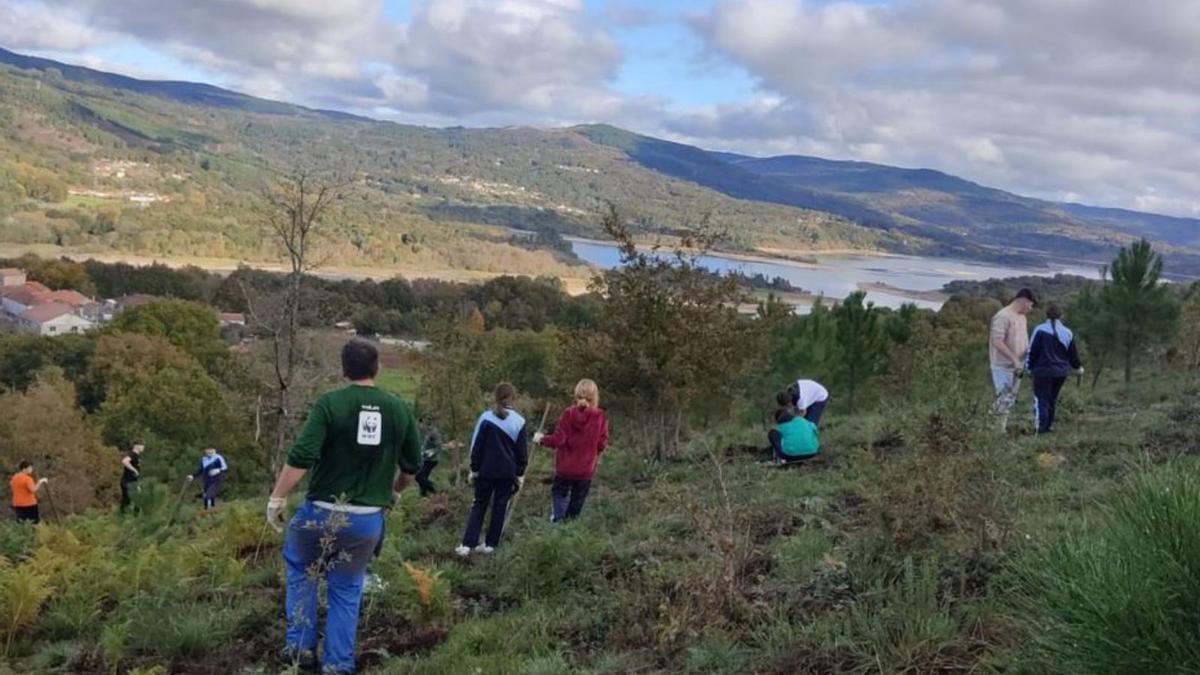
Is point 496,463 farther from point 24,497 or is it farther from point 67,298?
point 67,298

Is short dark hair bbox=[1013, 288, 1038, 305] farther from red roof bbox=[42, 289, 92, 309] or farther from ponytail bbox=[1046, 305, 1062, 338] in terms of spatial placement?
red roof bbox=[42, 289, 92, 309]

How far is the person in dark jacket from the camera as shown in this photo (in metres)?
7.60

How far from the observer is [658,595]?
207 inches

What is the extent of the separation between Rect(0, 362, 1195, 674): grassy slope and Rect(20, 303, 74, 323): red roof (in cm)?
7755

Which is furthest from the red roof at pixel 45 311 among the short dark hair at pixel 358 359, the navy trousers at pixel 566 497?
the short dark hair at pixel 358 359

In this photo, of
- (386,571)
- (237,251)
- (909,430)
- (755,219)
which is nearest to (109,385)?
(386,571)

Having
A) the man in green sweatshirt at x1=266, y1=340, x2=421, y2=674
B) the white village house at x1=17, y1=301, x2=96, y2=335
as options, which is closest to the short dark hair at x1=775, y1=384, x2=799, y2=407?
the man in green sweatshirt at x1=266, y1=340, x2=421, y2=674

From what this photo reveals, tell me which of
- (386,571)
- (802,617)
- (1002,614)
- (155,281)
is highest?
(1002,614)

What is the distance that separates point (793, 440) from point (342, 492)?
694 centimetres

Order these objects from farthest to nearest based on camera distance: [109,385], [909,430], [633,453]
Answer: [109,385], [633,453], [909,430]

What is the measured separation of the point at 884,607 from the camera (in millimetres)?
4430

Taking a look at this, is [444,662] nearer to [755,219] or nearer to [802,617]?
[802,617]

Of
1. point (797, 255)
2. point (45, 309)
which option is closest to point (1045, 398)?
point (45, 309)

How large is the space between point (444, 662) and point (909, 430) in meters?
2.90
